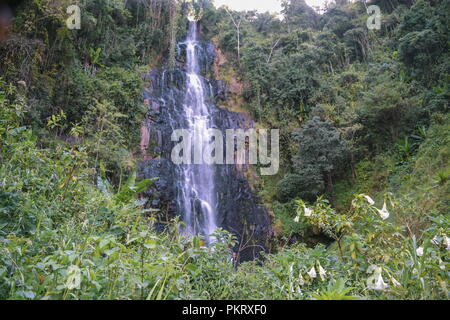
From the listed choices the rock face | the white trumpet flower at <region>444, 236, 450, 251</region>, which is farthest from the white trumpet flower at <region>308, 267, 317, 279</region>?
the rock face

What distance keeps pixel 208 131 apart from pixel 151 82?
12.3 ft

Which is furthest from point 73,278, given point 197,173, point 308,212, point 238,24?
point 238,24

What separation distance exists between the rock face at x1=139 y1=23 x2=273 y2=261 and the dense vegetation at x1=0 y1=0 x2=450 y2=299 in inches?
28.3

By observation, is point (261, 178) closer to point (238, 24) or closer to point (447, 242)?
point (238, 24)

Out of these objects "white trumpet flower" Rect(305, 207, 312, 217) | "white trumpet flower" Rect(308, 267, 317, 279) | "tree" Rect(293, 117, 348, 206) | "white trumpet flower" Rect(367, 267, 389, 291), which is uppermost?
"tree" Rect(293, 117, 348, 206)

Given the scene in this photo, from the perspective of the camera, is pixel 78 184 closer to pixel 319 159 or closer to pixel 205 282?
pixel 205 282

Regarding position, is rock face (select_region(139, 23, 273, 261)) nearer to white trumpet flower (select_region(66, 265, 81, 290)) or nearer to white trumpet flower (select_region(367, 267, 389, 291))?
white trumpet flower (select_region(367, 267, 389, 291))

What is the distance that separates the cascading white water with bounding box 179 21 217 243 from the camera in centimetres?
1079

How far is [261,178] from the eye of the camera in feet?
43.8

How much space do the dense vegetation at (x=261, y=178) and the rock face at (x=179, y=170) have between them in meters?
0.72

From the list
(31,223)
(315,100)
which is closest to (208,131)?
(315,100)

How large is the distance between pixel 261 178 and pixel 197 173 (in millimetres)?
3181

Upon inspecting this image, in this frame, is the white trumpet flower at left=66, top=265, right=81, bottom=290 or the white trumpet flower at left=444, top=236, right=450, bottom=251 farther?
the white trumpet flower at left=444, top=236, right=450, bottom=251

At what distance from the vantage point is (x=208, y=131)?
44.3 ft
